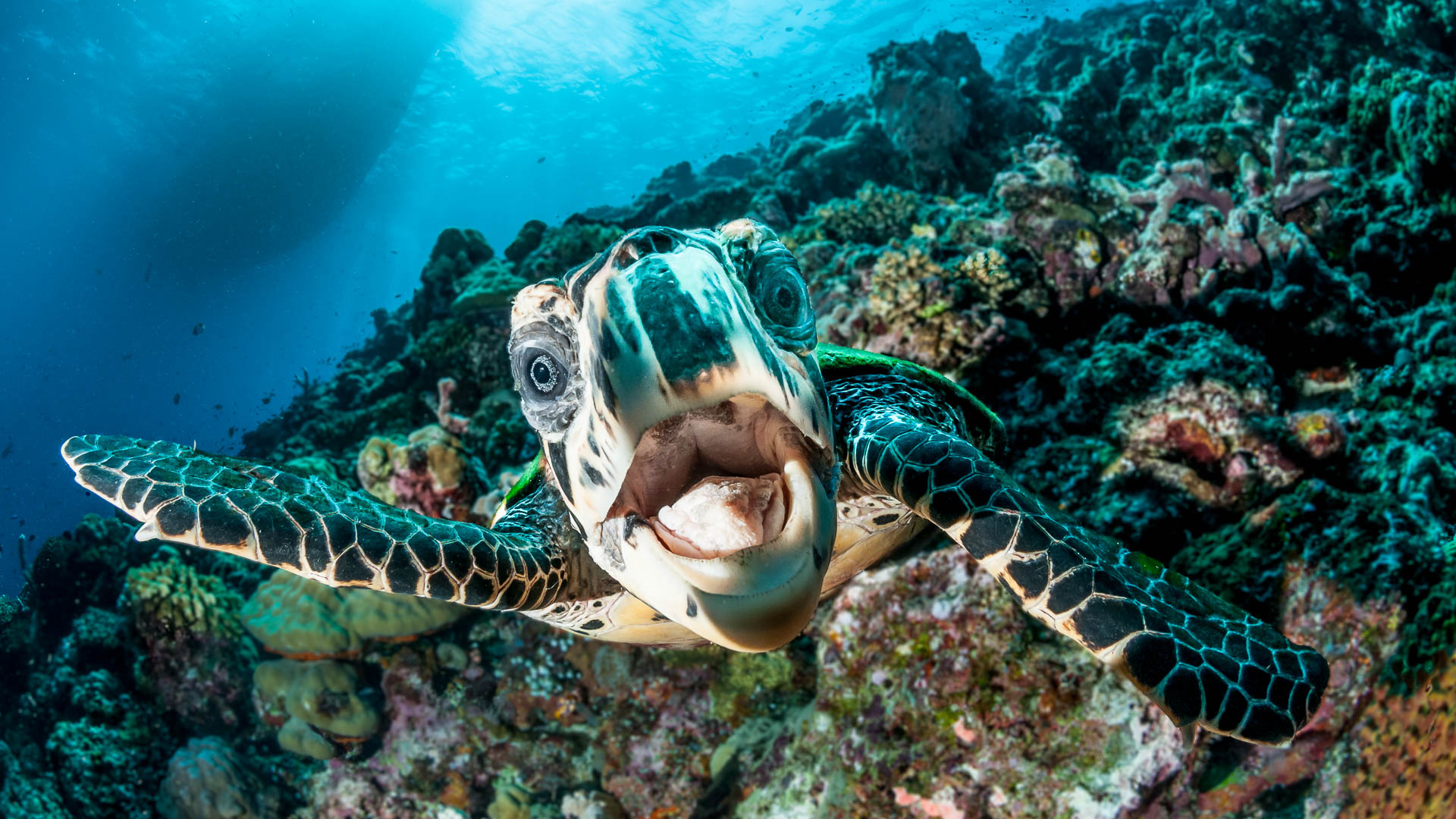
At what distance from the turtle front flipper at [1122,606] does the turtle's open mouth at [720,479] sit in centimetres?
42

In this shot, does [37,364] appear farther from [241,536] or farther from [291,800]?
[241,536]

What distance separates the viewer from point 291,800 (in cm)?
488

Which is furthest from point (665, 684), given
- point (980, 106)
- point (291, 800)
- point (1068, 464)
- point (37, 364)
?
point (37, 364)

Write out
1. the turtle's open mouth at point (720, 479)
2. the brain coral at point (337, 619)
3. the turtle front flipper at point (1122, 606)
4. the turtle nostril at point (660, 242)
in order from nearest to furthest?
1. the turtle front flipper at point (1122, 606)
2. the turtle's open mouth at point (720, 479)
3. the turtle nostril at point (660, 242)
4. the brain coral at point (337, 619)

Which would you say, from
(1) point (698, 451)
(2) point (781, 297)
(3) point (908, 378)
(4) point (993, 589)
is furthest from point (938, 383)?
(1) point (698, 451)

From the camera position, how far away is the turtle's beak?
3.85ft

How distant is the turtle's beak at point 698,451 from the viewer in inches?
46.2

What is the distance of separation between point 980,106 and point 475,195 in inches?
2493

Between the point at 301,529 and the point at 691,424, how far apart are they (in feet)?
4.06

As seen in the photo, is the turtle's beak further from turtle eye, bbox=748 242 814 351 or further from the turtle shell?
the turtle shell

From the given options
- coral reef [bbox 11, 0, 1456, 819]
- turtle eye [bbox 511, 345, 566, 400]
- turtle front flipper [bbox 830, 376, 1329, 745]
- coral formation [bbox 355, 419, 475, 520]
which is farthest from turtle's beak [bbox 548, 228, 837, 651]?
coral formation [bbox 355, 419, 475, 520]

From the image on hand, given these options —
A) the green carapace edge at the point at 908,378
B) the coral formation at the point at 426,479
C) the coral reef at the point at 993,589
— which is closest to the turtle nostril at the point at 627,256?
the green carapace edge at the point at 908,378

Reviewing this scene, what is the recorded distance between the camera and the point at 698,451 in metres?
1.37

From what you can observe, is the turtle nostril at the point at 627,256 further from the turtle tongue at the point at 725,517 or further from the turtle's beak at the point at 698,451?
the turtle tongue at the point at 725,517
